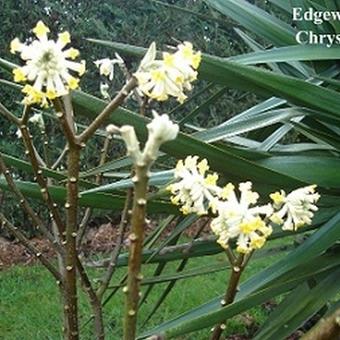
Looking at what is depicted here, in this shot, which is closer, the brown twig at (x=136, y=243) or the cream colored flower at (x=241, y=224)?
the brown twig at (x=136, y=243)

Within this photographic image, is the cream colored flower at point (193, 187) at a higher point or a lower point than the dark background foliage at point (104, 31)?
lower

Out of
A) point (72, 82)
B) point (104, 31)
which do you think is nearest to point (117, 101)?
point (72, 82)

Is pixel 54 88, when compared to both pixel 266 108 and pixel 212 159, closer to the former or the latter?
pixel 212 159

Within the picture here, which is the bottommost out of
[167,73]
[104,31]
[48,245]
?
[167,73]

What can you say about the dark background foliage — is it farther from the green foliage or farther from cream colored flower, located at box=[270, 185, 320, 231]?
cream colored flower, located at box=[270, 185, 320, 231]

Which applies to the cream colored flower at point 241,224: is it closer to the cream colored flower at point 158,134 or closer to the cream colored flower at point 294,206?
the cream colored flower at point 294,206

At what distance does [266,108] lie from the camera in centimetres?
194

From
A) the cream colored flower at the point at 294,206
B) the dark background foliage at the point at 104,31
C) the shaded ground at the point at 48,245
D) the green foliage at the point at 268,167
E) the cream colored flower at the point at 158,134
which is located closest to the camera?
the cream colored flower at the point at 158,134

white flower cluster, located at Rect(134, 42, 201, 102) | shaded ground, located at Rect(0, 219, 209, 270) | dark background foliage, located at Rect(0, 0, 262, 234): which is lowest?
white flower cluster, located at Rect(134, 42, 201, 102)

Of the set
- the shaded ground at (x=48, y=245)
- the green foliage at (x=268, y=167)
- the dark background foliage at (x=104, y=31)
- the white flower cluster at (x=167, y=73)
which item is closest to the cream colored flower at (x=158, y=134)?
the white flower cluster at (x=167, y=73)

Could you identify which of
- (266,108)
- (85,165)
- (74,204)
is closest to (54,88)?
(74,204)

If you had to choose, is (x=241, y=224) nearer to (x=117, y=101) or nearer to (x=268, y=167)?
(x=117, y=101)

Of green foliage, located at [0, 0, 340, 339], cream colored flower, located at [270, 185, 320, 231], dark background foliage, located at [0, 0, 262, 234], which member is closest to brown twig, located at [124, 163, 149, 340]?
cream colored flower, located at [270, 185, 320, 231]

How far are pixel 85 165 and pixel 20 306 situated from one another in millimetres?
1327
